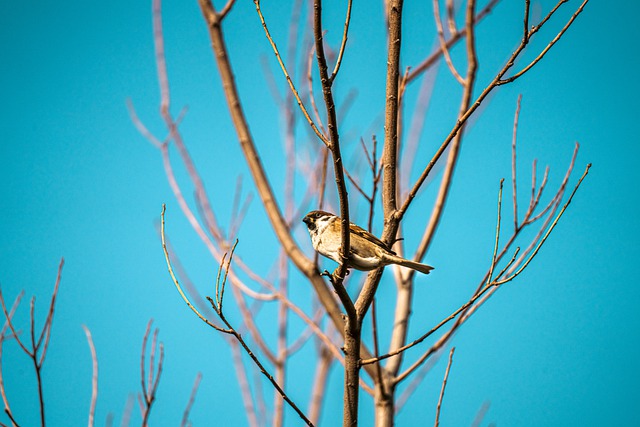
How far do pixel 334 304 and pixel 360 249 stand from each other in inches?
15.5

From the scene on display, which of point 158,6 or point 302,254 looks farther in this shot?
point 158,6

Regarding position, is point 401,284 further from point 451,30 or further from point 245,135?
point 451,30

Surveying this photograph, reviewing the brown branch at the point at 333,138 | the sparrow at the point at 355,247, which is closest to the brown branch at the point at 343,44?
the brown branch at the point at 333,138

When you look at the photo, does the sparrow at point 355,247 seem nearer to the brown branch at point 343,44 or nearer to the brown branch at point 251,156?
the brown branch at point 251,156

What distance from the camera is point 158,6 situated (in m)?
4.31

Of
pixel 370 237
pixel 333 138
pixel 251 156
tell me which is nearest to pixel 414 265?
pixel 370 237

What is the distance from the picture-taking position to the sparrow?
2.91 metres

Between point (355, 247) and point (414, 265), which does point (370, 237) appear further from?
point (414, 265)

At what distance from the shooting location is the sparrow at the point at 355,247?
9.53ft

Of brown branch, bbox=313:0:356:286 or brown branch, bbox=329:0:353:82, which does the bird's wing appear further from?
brown branch, bbox=329:0:353:82

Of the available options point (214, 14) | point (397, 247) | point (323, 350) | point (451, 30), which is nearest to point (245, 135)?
point (214, 14)

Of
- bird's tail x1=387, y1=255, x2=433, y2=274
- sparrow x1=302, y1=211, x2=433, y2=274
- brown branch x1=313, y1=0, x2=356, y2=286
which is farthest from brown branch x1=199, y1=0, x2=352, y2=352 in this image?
brown branch x1=313, y1=0, x2=356, y2=286

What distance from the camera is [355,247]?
2990 millimetres

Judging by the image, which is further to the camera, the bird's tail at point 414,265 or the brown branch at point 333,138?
the bird's tail at point 414,265
